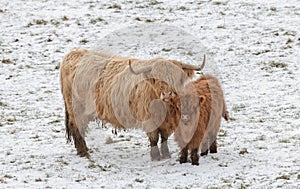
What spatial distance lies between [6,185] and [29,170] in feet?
2.19

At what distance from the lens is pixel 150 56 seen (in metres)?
13.8

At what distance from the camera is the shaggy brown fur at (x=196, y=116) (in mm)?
6910

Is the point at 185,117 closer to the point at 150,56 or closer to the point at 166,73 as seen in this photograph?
the point at 166,73

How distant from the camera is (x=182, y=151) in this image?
7.12 m

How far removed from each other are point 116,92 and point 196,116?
1.24 meters

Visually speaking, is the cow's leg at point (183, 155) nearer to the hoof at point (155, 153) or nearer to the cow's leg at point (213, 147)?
the hoof at point (155, 153)

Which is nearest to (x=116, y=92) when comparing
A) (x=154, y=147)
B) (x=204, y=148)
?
(x=154, y=147)

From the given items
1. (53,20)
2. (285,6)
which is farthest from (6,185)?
(285,6)

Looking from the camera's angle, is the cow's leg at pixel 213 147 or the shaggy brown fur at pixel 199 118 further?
the cow's leg at pixel 213 147

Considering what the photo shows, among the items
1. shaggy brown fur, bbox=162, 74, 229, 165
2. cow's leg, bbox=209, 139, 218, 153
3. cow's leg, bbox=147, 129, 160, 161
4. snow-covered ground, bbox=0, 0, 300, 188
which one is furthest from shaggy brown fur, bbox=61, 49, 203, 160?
cow's leg, bbox=209, 139, 218, 153

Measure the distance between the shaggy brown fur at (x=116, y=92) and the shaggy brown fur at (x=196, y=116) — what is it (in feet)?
0.62

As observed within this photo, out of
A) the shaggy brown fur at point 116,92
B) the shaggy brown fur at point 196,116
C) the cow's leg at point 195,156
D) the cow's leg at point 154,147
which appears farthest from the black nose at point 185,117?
the cow's leg at point 154,147

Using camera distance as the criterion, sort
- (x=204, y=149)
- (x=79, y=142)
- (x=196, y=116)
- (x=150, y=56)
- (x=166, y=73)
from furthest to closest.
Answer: (x=150, y=56)
(x=79, y=142)
(x=204, y=149)
(x=166, y=73)
(x=196, y=116)

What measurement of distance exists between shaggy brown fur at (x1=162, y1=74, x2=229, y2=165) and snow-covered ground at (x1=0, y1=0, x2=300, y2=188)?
22 cm
